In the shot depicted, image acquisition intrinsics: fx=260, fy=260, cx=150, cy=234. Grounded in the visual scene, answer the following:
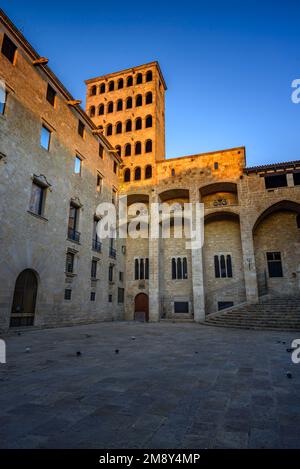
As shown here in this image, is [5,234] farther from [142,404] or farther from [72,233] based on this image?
[142,404]

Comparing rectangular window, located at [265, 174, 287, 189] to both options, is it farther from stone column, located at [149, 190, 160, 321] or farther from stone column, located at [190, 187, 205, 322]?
stone column, located at [149, 190, 160, 321]

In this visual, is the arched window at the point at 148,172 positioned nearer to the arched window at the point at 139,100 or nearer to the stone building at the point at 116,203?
the stone building at the point at 116,203

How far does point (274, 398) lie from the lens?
3910 mm

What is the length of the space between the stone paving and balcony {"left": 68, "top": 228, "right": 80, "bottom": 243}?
12162 millimetres

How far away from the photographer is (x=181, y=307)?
25.7 meters

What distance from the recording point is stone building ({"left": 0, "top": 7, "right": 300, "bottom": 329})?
14.0 meters

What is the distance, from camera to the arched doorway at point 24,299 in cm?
1336

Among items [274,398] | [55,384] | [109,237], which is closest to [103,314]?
[109,237]

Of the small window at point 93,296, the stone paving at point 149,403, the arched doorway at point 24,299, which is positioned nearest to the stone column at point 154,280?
the small window at point 93,296

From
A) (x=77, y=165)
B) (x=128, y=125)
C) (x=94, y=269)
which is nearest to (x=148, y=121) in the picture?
(x=128, y=125)

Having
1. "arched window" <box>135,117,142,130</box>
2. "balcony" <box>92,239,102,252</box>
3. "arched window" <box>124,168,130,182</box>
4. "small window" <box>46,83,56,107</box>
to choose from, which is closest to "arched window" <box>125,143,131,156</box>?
"arched window" <box>124,168,130,182</box>

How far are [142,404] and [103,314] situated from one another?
1918cm

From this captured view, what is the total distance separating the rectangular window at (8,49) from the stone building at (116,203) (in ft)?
0.24

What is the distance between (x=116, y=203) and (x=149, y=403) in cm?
2395
